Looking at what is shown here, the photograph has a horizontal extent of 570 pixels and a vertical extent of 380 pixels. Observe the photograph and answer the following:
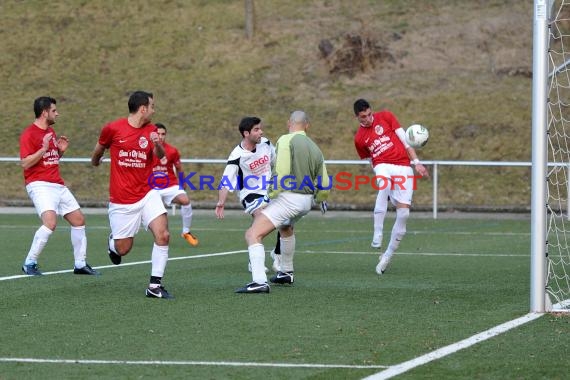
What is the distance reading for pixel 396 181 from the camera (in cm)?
1511

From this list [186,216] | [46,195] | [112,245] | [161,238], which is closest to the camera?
[161,238]

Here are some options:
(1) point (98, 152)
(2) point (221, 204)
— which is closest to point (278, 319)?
(1) point (98, 152)

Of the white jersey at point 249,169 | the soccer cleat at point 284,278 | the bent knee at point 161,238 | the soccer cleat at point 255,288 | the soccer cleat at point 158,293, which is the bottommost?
A: the soccer cleat at point 284,278

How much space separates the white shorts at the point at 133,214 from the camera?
1178cm

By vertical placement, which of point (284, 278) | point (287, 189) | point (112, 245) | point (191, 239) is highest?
point (287, 189)

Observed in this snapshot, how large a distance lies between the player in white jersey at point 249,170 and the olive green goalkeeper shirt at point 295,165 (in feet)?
4.98

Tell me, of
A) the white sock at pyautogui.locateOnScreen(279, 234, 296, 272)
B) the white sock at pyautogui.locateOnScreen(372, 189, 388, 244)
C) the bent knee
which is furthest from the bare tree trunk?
the bent knee

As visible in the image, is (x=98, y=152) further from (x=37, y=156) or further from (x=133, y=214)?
(x=37, y=156)

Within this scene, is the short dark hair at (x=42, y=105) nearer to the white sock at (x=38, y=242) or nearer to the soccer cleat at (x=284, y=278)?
the white sock at (x=38, y=242)

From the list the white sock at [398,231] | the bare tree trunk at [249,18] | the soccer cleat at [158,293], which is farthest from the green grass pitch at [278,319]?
the bare tree trunk at [249,18]

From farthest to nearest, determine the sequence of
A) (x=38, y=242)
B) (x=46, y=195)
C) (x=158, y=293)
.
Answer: (x=46, y=195) < (x=38, y=242) < (x=158, y=293)

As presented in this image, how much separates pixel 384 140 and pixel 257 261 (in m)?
4.03

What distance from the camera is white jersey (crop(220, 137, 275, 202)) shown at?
1398 centimetres

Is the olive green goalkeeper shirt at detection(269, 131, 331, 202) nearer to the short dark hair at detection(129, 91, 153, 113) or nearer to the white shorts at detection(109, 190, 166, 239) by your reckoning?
the white shorts at detection(109, 190, 166, 239)
